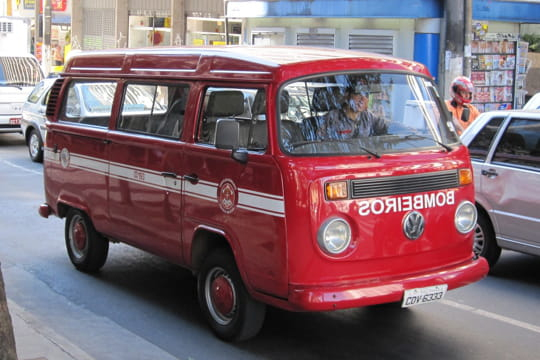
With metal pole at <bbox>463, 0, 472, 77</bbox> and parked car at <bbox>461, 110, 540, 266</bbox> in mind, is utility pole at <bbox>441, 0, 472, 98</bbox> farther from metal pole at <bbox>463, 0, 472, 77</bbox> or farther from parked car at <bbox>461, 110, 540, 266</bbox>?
parked car at <bbox>461, 110, 540, 266</bbox>

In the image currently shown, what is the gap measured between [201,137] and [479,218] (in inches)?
133

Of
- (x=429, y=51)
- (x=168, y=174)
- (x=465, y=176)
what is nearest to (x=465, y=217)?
(x=465, y=176)

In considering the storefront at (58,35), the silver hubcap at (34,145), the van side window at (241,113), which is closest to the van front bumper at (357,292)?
the van side window at (241,113)

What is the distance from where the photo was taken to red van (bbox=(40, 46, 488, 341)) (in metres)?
5.49

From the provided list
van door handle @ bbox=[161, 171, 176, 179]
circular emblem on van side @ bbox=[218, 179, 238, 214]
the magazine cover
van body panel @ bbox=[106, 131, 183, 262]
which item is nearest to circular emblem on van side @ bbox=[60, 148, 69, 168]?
van body panel @ bbox=[106, 131, 183, 262]

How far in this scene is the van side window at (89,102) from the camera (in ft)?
25.4

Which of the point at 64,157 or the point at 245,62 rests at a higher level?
the point at 245,62

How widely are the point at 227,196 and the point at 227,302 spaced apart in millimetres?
849

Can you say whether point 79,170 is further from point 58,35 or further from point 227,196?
point 58,35

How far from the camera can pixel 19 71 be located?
809 inches

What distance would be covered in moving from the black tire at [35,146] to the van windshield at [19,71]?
3.30m

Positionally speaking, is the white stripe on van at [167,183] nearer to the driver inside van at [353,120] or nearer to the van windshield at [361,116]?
the van windshield at [361,116]

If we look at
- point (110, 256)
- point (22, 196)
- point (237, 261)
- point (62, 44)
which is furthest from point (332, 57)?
point (62, 44)

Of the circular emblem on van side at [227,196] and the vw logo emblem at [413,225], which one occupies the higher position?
the circular emblem on van side at [227,196]
